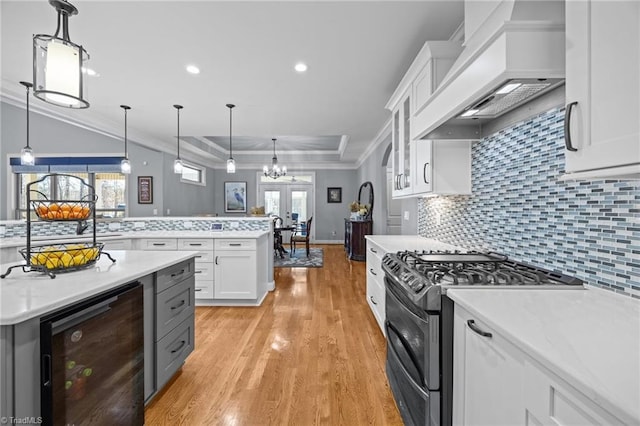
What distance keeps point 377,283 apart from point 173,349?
5.78ft

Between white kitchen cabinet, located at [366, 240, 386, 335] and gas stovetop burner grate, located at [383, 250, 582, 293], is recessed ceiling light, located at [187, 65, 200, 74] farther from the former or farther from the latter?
gas stovetop burner grate, located at [383, 250, 582, 293]

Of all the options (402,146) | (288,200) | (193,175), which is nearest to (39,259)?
(402,146)

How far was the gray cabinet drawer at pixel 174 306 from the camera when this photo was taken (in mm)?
1770

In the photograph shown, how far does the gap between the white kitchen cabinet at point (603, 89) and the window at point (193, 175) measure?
295 inches

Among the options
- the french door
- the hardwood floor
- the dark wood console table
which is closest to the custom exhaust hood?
the hardwood floor

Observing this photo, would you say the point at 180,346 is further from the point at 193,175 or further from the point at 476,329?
the point at 193,175

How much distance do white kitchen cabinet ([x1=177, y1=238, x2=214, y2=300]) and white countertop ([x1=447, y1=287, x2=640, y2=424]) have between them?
305cm

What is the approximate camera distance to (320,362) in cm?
228

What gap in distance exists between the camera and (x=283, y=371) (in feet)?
7.08

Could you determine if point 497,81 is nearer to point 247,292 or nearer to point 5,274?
point 5,274

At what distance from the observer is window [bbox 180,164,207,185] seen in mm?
7391

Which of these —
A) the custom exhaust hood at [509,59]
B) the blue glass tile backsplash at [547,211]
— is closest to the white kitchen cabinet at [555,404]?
the blue glass tile backsplash at [547,211]

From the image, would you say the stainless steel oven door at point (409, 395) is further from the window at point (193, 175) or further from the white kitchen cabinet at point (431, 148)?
the window at point (193, 175)

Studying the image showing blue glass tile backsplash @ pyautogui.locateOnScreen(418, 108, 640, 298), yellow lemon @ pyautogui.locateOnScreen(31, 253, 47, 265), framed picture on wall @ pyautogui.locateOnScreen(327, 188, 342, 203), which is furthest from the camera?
framed picture on wall @ pyautogui.locateOnScreen(327, 188, 342, 203)
